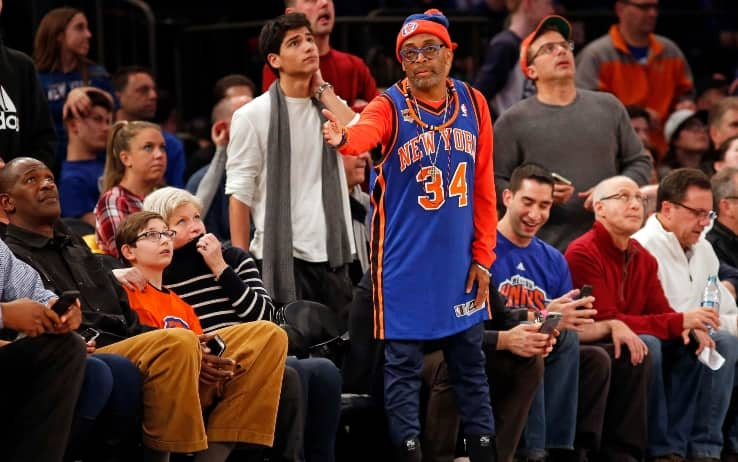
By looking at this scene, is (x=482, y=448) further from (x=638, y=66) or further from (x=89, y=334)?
(x=638, y=66)

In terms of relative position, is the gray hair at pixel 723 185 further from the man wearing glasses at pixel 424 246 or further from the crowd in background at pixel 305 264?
the man wearing glasses at pixel 424 246

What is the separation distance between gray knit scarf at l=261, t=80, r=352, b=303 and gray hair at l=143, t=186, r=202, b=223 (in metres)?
0.41

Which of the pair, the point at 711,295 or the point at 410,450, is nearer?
the point at 410,450

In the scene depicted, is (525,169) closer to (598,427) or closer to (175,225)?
(598,427)

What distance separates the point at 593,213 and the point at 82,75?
113 inches

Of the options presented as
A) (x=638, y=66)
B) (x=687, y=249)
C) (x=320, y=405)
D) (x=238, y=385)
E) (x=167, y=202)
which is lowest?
(x=320, y=405)

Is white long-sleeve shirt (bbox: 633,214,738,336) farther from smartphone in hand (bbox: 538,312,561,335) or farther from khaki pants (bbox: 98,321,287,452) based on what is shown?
Result: khaki pants (bbox: 98,321,287,452)

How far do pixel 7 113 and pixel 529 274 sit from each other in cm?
237

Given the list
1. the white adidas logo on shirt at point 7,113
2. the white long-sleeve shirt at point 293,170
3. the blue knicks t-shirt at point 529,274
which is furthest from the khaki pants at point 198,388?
the blue knicks t-shirt at point 529,274

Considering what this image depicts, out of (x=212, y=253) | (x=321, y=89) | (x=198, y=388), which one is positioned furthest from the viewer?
(x=321, y=89)

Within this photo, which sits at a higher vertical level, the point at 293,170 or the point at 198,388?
the point at 293,170

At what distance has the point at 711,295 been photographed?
7.04 metres

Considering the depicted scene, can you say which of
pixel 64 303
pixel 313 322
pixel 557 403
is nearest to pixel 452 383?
pixel 313 322

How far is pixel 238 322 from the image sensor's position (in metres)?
5.83
